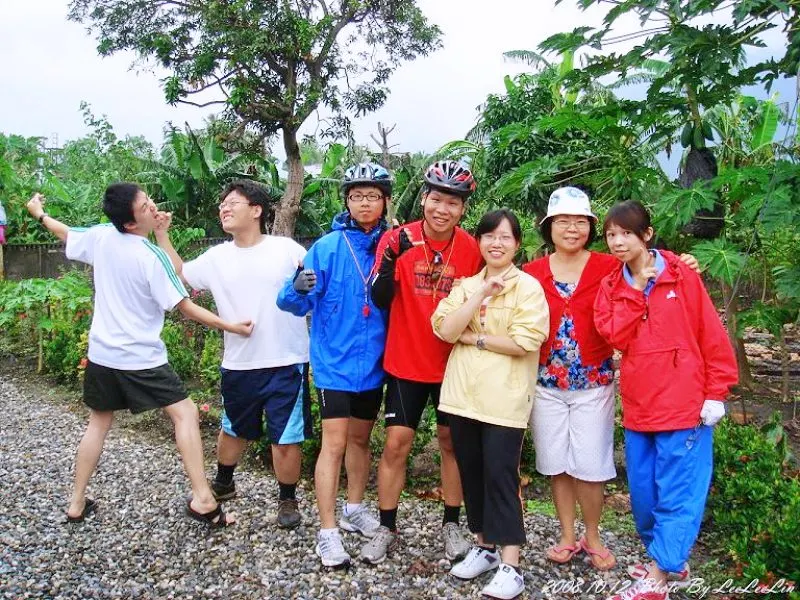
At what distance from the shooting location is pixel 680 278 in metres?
2.87

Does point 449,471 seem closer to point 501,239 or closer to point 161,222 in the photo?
point 501,239

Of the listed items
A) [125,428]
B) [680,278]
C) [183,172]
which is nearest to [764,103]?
[680,278]

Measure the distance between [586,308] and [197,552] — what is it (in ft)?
7.19

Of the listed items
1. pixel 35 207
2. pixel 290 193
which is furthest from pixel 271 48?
pixel 35 207

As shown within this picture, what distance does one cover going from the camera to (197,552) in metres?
3.39

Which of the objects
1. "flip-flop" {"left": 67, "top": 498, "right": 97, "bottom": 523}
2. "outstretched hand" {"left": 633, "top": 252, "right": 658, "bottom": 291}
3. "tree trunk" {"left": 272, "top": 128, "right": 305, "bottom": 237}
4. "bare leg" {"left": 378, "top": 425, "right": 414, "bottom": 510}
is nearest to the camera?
"outstretched hand" {"left": 633, "top": 252, "right": 658, "bottom": 291}

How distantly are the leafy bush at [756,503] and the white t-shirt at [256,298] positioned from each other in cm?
225

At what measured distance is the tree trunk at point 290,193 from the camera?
1370 cm

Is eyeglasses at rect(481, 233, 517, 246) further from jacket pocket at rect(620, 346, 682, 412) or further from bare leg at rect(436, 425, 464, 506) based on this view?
bare leg at rect(436, 425, 464, 506)

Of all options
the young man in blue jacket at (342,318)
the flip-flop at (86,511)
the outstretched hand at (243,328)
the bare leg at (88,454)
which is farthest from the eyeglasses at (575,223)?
the flip-flop at (86,511)

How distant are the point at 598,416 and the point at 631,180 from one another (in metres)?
1.64

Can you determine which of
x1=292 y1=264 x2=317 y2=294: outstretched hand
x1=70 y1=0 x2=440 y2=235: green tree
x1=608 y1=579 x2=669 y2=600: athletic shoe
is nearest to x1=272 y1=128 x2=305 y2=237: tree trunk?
x1=70 y1=0 x2=440 y2=235: green tree

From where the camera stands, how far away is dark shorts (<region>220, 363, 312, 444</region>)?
357 cm

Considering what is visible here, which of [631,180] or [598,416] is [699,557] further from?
[631,180]
